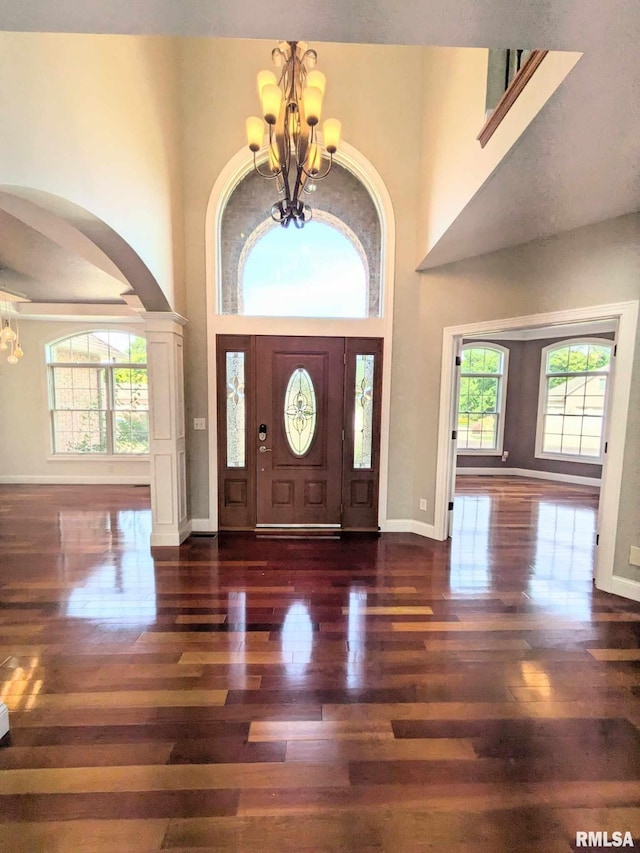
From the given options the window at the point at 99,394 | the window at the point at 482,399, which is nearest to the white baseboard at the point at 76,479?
the window at the point at 99,394

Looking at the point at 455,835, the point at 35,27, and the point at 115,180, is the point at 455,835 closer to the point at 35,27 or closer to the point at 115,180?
the point at 35,27

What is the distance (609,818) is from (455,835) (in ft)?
2.03

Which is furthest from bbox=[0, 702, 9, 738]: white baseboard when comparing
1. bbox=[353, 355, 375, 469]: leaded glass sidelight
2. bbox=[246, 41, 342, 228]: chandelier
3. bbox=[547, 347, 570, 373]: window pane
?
bbox=[547, 347, 570, 373]: window pane

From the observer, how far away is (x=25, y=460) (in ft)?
22.0

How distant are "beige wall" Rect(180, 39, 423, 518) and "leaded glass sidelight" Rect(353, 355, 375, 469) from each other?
0.44 metres

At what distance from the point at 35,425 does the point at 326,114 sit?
6.50 metres

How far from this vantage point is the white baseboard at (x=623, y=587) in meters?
3.10

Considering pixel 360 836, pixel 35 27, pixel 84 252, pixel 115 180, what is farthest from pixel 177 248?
pixel 360 836

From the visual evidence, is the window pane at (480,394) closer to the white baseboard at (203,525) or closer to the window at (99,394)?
the white baseboard at (203,525)

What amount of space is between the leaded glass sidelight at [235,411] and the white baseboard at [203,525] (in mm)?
674

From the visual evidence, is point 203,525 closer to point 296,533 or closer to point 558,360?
point 296,533

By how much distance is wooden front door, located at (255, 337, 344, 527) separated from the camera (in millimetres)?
4301

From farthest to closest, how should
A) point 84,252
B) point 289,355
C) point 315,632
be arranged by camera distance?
point 289,355, point 84,252, point 315,632
